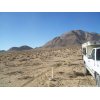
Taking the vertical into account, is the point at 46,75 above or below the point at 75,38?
below

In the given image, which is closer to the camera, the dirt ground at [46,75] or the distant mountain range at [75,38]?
the dirt ground at [46,75]

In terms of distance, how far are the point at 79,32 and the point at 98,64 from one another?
11035 centimetres

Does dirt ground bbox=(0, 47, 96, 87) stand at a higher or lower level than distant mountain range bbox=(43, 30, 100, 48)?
lower

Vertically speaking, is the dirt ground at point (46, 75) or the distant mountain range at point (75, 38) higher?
the distant mountain range at point (75, 38)

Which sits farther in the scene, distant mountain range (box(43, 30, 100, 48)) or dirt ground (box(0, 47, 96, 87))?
distant mountain range (box(43, 30, 100, 48))

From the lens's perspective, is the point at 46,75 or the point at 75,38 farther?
the point at 75,38

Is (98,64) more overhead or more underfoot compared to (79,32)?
more underfoot
